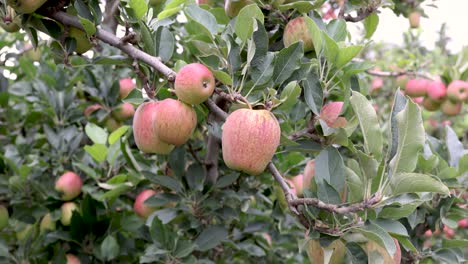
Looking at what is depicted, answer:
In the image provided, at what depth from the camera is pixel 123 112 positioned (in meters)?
1.80

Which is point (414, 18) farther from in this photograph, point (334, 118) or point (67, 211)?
point (67, 211)

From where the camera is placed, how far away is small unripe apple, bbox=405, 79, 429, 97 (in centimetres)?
206

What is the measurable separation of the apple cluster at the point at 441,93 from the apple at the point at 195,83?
4.07 ft

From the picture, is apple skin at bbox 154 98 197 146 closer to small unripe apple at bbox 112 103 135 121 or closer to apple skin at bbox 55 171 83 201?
apple skin at bbox 55 171 83 201

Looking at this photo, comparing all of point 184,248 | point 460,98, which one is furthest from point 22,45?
point 460,98

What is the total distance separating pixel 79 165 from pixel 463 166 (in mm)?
1018

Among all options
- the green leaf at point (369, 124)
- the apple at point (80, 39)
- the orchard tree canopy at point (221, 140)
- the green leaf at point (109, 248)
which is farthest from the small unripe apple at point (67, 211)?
the green leaf at point (369, 124)

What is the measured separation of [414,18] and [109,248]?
1.27 m

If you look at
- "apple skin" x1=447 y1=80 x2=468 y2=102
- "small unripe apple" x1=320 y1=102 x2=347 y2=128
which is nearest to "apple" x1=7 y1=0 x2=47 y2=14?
"small unripe apple" x1=320 y1=102 x2=347 y2=128

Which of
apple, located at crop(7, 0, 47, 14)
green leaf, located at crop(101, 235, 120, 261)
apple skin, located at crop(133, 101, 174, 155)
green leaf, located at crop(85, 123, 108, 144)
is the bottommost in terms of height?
green leaf, located at crop(101, 235, 120, 261)

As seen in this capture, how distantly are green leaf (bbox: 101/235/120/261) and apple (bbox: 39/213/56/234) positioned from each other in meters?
0.21

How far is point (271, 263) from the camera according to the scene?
1953 millimetres

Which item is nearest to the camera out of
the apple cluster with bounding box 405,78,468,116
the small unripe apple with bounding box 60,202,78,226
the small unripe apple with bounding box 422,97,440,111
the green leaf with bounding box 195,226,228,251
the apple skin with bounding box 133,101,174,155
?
the apple skin with bounding box 133,101,174,155

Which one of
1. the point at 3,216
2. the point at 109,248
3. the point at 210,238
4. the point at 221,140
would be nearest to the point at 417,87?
the point at 210,238
